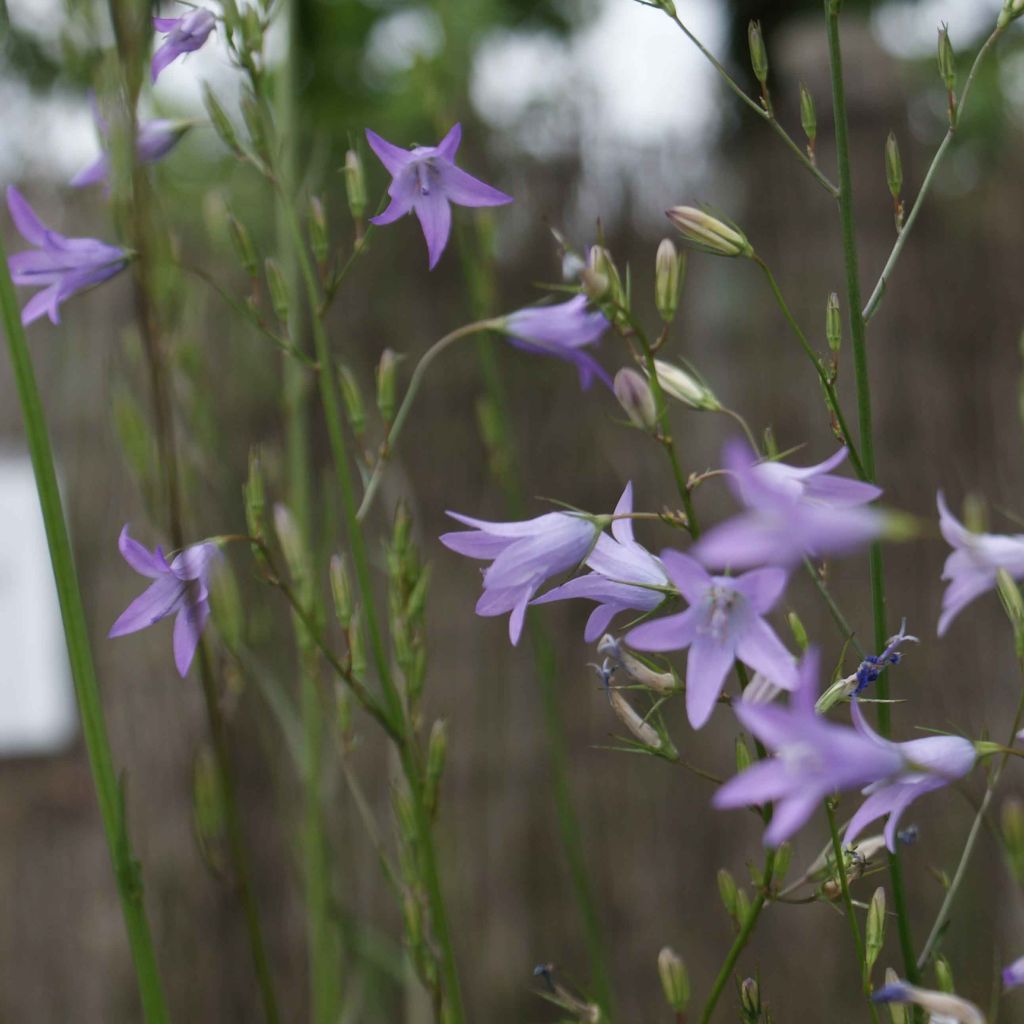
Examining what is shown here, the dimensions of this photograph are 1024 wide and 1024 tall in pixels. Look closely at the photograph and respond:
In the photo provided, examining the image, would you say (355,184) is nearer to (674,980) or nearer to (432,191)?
(432,191)

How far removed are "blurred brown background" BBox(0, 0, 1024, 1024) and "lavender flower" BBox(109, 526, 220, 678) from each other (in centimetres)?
166

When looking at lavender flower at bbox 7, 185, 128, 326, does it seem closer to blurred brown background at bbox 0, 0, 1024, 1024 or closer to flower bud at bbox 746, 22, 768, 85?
flower bud at bbox 746, 22, 768, 85

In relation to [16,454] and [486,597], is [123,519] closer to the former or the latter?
[16,454]

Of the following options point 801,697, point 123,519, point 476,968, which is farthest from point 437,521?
point 801,697

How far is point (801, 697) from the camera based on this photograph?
0.28 metres

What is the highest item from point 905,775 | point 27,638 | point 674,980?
point 905,775

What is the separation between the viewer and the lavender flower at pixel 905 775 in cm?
37

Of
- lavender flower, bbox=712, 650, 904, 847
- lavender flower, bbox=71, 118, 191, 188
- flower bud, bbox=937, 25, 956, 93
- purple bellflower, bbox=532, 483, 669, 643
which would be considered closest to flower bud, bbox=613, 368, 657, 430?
purple bellflower, bbox=532, 483, 669, 643

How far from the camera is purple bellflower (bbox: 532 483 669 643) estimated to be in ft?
1.49

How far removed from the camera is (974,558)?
0.37 m

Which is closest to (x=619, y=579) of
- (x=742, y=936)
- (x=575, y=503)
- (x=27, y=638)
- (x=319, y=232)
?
(x=742, y=936)

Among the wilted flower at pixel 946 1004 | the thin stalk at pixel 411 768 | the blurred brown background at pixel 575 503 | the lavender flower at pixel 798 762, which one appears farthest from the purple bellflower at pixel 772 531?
the blurred brown background at pixel 575 503

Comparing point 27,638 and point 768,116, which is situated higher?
point 768,116

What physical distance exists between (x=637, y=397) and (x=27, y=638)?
213 centimetres
